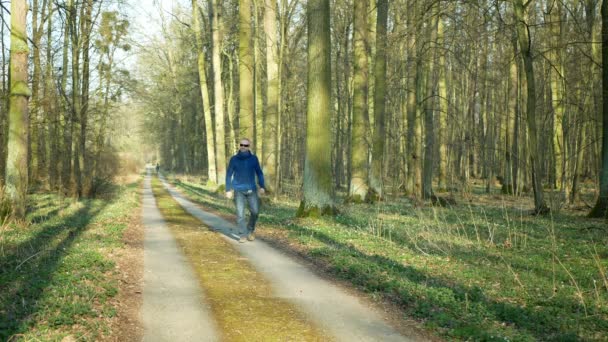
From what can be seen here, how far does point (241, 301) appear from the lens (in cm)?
606

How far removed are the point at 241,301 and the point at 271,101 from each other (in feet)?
51.6

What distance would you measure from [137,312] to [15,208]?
26.0ft

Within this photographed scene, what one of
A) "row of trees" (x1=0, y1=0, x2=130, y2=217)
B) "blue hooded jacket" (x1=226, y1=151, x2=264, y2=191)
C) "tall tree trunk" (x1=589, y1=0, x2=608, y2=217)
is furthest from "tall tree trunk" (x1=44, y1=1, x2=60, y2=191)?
"tall tree trunk" (x1=589, y1=0, x2=608, y2=217)

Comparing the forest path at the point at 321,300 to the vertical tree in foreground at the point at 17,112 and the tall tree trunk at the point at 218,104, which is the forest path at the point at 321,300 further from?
the tall tree trunk at the point at 218,104

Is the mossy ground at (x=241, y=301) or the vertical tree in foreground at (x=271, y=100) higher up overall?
the vertical tree in foreground at (x=271, y=100)

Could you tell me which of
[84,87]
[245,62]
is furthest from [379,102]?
[84,87]

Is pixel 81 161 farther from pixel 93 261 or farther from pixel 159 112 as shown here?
pixel 159 112

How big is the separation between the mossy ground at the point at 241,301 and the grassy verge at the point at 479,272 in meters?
1.45

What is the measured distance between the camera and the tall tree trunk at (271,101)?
787 inches

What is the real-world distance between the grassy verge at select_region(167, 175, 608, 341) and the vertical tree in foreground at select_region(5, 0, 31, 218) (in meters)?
6.41

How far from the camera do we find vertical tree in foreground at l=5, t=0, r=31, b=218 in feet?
37.9

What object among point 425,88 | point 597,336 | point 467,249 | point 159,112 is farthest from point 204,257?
point 159,112

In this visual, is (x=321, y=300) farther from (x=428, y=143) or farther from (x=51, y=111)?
(x=51, y=111)

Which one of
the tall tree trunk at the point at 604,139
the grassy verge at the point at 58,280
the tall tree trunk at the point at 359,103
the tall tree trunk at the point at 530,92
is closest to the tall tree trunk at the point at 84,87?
the grassy verge at the point at 58,280
